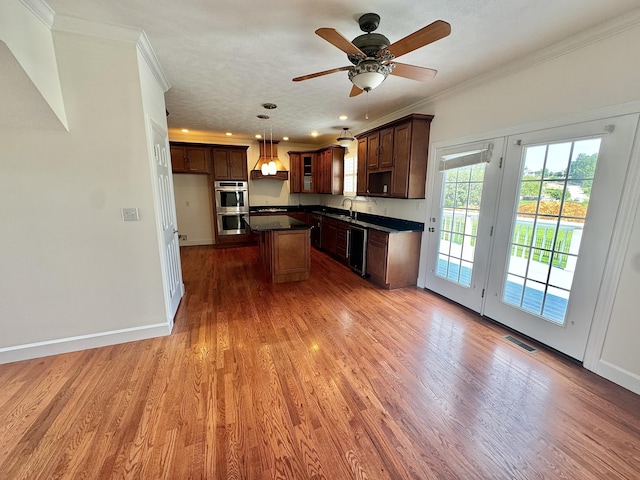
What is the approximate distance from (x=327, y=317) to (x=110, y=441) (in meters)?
2.01

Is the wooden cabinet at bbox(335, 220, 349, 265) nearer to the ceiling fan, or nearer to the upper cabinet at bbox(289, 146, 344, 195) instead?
the upper cabinet at bbox(289, 146, 344, 195)

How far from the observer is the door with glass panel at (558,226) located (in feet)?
6.64

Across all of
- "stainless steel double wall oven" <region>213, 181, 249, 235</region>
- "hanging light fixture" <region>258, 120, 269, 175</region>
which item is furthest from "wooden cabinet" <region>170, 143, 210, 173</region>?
"hanging light fixture" <region>258, 120, 269, 175</region>

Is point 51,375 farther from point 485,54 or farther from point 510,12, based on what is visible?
point 485,54

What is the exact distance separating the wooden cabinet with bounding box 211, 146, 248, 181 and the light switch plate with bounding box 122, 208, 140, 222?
4.01m

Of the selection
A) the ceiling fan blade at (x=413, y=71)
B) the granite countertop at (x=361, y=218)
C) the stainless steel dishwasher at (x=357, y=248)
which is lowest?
the stainless steel dishwasher at (x=357, y=248)

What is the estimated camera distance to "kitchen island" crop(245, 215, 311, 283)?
13.1 feet

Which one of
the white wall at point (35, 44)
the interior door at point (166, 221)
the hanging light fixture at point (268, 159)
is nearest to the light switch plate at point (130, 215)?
the interior door at point (166, 221)

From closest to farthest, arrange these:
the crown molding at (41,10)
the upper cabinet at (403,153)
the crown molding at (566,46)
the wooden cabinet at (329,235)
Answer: the crown molding at (41,10)
the crown molding at (566,46)
the upper cabinet at (403,153)
the wooden cabinet at (329,235)

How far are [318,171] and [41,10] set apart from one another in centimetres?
520

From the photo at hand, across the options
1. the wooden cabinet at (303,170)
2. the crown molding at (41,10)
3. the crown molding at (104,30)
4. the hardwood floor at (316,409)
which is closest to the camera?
the hardwood floor at (316,409)

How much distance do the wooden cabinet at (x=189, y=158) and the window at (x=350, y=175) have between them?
3198 millimetres

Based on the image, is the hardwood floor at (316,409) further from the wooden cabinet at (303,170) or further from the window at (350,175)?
the wooden cabinet at (303,170)

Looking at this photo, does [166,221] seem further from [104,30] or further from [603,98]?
[603,98]
